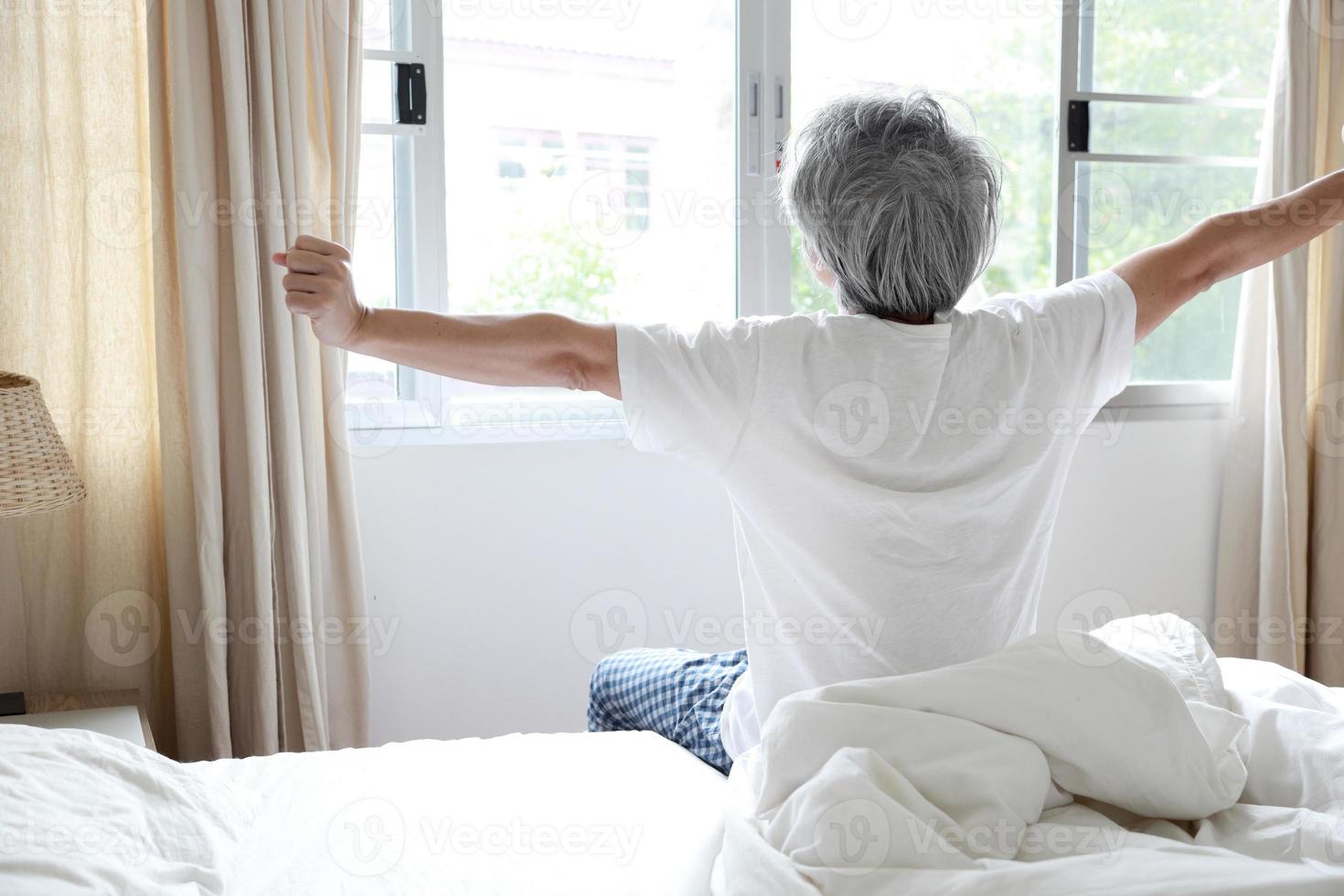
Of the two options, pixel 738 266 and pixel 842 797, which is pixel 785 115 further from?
pixel 842 797

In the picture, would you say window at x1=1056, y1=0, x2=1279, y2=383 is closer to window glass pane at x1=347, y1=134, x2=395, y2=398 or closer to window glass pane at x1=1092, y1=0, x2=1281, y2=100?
window glass pane at x1=1092, y1=0, x2=1281, y2=100

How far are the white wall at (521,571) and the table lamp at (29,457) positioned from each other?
0.65 meters

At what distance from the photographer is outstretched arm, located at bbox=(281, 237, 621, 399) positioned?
1094 millimetres

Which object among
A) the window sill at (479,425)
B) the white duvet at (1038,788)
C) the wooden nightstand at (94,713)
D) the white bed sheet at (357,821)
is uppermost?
the window sill at (479,425)

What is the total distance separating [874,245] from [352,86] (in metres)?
1.26

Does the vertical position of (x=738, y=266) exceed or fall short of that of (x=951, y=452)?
it exceeds it

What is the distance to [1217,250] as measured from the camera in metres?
1.40

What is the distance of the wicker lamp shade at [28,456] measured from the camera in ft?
5.18

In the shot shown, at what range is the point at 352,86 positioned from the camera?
→ 6.77ft

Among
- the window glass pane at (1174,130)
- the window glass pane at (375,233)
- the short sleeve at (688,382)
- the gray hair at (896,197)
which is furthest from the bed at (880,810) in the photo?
the window glass pane at (1174,130)

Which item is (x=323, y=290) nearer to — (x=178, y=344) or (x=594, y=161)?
(x=178, y=344)

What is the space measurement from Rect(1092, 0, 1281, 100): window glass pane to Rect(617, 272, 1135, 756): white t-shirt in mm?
1795

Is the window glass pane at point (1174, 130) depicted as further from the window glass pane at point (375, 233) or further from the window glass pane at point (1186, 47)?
the window glass pane at point (375, 233)

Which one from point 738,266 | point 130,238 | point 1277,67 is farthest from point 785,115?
point 130,238
